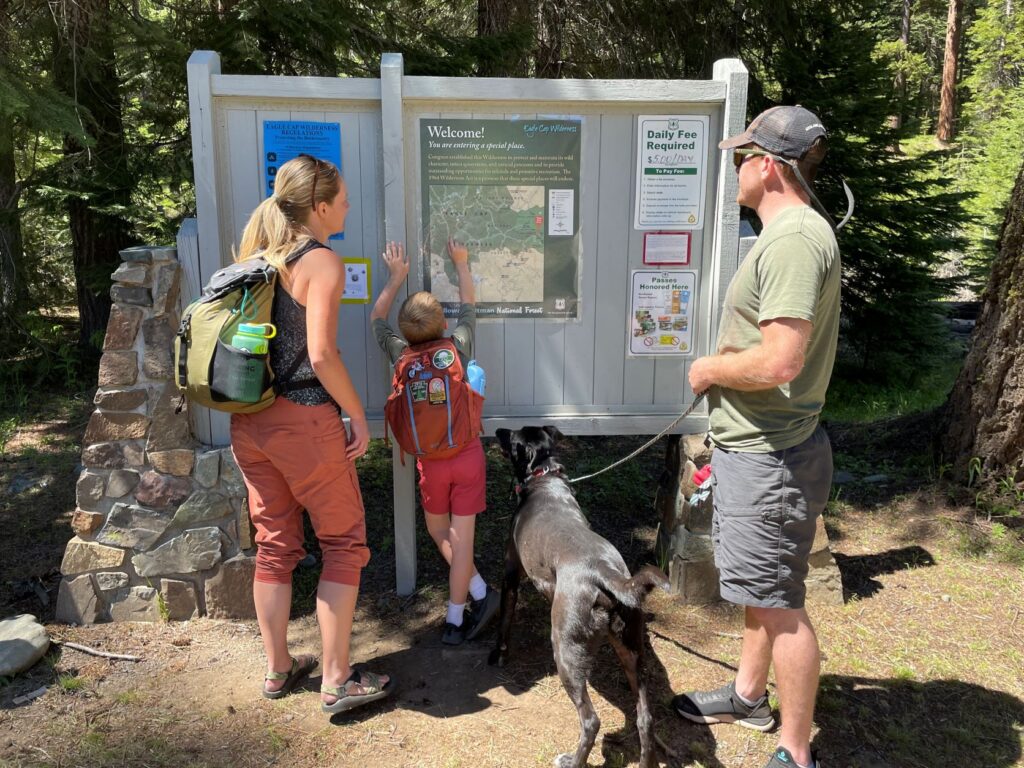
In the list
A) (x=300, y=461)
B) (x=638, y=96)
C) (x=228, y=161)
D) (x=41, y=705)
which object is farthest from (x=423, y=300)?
(x=41, y=705)

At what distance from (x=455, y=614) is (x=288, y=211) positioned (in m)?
2.01

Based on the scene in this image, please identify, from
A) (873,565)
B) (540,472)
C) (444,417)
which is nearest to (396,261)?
(444,417)

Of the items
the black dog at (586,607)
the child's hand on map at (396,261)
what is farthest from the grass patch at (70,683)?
the child's hand on map at (396,261)

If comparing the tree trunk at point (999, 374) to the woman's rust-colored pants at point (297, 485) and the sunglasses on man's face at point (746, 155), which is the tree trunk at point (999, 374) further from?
the woman's rust-colored pants at point (297, 485)

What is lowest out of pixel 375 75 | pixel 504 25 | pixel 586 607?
pixel 586 607

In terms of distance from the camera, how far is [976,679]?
349 centimetres

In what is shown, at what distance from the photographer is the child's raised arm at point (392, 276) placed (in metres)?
3.70

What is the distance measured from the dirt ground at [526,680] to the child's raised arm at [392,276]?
5.15ft

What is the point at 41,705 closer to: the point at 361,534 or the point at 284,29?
the point at 361,534

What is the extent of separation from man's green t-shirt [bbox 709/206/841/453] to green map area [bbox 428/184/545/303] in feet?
4.49

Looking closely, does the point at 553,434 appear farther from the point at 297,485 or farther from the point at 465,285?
the point at 297,485

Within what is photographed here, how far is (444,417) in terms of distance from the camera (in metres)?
3.49

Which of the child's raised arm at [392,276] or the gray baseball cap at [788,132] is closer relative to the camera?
the gray baseball cap at [788,132]

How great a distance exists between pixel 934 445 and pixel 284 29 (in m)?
5.43
